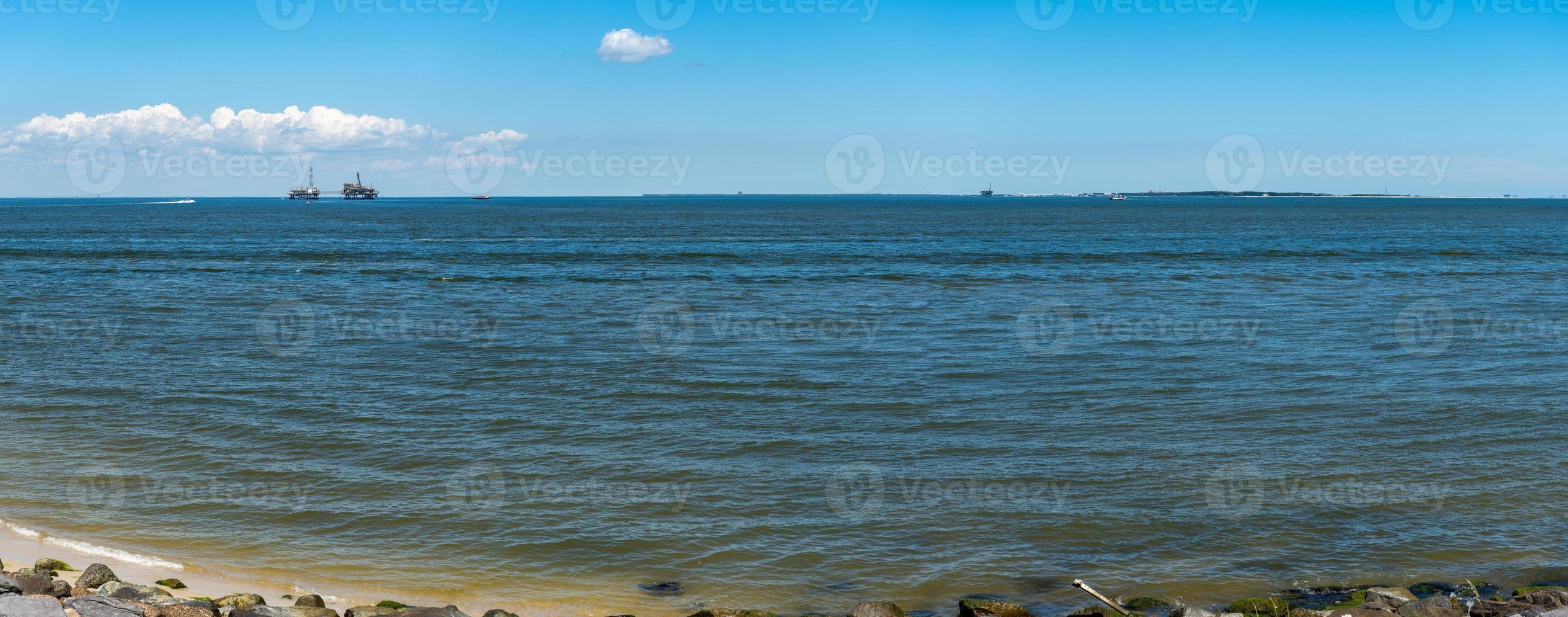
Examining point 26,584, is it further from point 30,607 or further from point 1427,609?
point 1427,609

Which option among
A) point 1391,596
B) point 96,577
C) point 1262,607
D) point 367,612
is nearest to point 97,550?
point 96,577

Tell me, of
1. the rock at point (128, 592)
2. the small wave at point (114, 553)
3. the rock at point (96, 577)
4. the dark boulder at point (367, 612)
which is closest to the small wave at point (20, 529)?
the small wave at point (114, 553)

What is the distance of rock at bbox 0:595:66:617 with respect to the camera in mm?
9289

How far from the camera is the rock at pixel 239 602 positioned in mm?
10930

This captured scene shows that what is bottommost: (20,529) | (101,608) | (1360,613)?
(20,529)

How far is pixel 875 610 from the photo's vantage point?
10953 millimetres

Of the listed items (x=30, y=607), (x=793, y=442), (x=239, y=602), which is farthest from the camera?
(x=793, y=442)

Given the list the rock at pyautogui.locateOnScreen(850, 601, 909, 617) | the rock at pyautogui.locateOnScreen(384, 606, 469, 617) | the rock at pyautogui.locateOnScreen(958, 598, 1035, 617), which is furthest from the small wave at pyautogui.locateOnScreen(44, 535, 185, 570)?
the rock at pyautogui.locateOnScreen(958, 598, 1035, 617)

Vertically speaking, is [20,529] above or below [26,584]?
below

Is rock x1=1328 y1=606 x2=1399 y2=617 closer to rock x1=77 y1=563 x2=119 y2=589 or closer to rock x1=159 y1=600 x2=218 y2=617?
rock x1=159 y1=600 x2=218 y2=617

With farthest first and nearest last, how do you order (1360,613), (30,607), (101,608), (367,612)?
(367,612) → (1360,613) → (101,608) → (30,607)

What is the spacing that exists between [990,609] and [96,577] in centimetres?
887

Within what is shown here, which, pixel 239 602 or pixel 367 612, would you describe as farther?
pixel 239 602

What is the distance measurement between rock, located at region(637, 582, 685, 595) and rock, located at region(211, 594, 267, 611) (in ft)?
12.5
